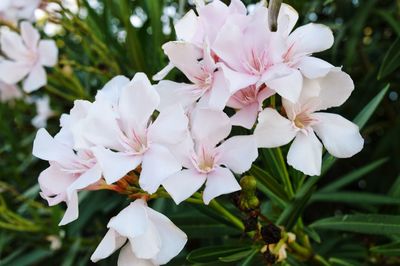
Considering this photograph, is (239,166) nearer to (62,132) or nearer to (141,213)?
Answer: (141,213)

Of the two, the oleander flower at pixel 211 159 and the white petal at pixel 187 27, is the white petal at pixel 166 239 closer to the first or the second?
the oleander flower at pixel 211 159

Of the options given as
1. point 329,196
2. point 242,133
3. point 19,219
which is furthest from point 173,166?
point 19,219

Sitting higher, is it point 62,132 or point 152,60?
point 62,132

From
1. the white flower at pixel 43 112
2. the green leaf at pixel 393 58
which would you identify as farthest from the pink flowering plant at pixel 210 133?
the white flower at pixel 43 112

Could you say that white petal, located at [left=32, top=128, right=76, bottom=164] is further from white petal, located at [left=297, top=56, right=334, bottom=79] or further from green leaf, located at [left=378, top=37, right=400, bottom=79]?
green leaf, located at [left=378, top=37, right=400, bottom=79]

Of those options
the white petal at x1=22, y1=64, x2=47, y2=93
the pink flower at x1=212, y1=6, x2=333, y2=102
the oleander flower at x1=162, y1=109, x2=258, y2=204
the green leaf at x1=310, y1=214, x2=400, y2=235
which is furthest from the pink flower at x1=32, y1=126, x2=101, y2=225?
the white petal at x1=22, y1=64, x2=47, y2=93

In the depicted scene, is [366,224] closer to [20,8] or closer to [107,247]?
[107,247]

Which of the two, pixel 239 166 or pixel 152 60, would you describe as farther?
pixel 152 60

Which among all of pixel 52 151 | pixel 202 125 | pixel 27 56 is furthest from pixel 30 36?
pixel 202 125
